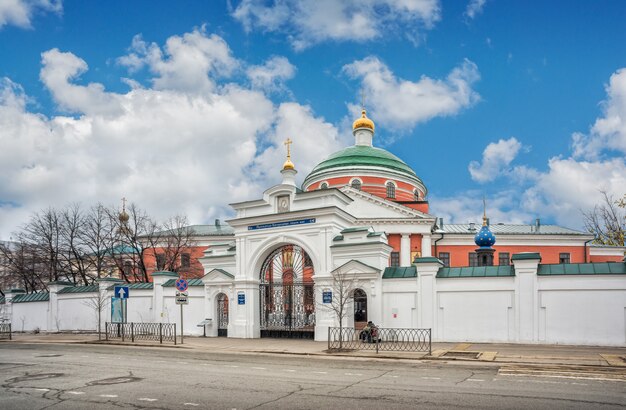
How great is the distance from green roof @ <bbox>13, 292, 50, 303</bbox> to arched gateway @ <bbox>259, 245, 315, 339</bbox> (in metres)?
14.9

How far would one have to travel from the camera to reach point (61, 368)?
15227mm

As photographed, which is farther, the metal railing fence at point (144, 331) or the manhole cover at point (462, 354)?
the metal railing fence at point (144, 331)

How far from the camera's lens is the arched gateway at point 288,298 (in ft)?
83.5

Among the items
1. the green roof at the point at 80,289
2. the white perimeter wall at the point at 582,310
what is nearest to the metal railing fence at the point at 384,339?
the white perimeter wall at the point at 582,310

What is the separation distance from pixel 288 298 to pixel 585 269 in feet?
43.0

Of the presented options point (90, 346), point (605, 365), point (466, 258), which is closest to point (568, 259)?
point (466, 258)

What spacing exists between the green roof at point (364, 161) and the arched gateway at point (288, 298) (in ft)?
62.3

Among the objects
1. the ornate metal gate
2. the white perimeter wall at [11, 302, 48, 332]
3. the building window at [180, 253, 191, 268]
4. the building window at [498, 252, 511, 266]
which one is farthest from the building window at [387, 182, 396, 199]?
the white perimeter wall at [11, 302, 48, 332]

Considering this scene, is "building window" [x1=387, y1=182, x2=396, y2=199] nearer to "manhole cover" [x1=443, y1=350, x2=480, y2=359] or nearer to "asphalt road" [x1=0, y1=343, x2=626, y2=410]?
"manhole cover" [x1=443, y1=350, x2=480, y2=359]

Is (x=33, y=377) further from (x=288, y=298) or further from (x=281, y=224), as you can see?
(x=288, y=298)

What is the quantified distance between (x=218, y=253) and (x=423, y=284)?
438 inches

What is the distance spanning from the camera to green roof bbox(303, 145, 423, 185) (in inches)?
1772

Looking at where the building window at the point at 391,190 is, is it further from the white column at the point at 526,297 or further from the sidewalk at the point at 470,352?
the white column at the point at 526,297

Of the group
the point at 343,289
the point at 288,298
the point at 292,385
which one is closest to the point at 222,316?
the point at 288,298
